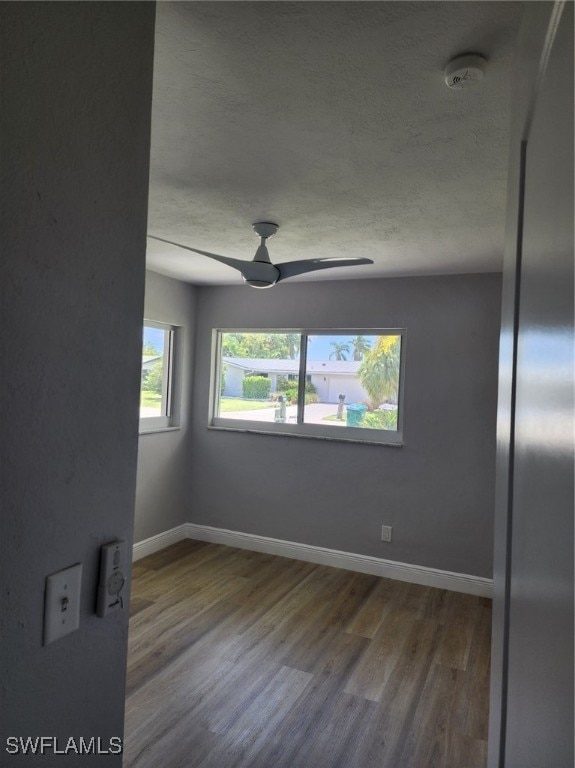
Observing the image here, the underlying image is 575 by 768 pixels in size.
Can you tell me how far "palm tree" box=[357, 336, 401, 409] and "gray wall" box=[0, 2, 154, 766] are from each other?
10.3 ft

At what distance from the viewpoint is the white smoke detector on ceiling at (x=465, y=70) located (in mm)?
1202

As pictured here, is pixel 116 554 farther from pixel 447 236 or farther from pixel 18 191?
pixel 447 236

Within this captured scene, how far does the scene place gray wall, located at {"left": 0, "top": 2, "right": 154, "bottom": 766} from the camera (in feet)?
2.40

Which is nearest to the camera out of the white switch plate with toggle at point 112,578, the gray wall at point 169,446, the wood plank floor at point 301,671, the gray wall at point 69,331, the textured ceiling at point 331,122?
the gray wall at point 69,331

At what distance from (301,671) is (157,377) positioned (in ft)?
9.00

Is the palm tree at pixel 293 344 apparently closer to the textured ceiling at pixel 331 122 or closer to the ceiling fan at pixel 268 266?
the textured ceiling at pixel 331 122

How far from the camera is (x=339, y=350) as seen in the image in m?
4.10

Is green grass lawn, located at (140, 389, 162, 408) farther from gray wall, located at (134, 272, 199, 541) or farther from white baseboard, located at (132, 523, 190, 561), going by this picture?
white baseboard, located at (132, 523, 190, 561)

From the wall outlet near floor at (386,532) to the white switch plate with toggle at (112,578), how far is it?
3.14m

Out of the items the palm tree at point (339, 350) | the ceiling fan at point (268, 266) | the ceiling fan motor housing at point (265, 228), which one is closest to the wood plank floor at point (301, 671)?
the palm tree at point (339, 350)

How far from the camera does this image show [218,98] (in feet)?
4.71

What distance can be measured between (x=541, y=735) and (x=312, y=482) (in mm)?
3608

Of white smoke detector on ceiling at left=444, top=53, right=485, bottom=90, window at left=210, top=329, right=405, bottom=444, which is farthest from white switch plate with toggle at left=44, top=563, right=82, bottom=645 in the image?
window at left=210, top=329, right=405, bottom=444

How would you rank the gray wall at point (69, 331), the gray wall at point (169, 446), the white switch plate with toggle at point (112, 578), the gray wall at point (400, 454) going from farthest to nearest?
the gray wall at point (169, 446)
the gray wall at point (400, 454)
the white switch plate with toggle at point (112, 578)
the gray wall at point (69, 331)
